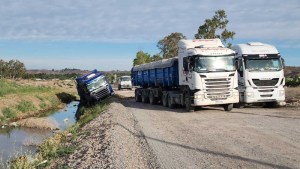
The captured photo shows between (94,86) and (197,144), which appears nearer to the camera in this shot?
(197,144)

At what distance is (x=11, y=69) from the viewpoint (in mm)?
114812

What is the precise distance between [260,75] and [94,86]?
1816 centimetres

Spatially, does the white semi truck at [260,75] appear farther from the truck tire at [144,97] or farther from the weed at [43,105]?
the weed at [43,105]

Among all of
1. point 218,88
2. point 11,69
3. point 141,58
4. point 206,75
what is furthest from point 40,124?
point 11,69

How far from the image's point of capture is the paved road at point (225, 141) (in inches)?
382

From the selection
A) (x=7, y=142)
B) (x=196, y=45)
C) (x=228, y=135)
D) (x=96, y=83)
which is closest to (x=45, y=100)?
(x=96, y=83)

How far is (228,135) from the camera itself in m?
13.5

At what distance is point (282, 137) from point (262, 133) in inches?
38.3

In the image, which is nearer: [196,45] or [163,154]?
[163,154]

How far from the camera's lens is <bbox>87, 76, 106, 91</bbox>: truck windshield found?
121 feet

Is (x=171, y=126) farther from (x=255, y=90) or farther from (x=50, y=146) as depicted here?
(x=255, y=90)

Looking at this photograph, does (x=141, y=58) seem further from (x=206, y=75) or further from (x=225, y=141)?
(x=225, y=141)

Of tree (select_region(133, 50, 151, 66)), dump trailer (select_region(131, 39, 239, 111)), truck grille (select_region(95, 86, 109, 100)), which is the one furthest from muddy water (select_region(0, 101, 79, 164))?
tree (select_region(133, 50, 151, 66))

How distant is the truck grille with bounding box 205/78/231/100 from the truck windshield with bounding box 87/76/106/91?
17919 mm
